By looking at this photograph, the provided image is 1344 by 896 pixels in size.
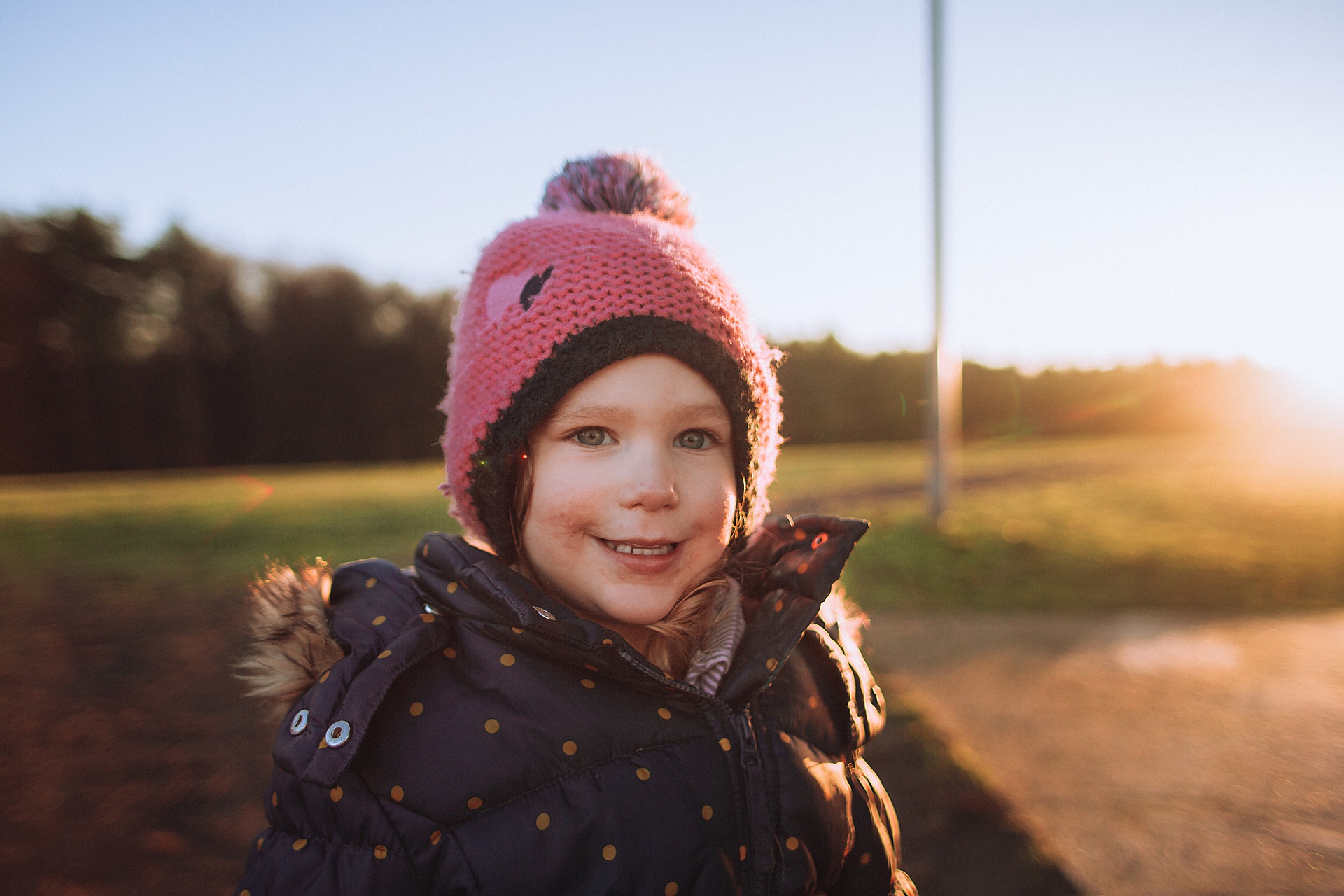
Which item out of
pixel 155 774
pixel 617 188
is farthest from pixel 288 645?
pixel 155 774

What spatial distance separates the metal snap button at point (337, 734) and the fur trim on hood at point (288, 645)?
0.67 ft

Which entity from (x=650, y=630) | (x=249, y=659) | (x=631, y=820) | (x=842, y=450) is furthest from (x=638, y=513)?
(x=842, y=450)

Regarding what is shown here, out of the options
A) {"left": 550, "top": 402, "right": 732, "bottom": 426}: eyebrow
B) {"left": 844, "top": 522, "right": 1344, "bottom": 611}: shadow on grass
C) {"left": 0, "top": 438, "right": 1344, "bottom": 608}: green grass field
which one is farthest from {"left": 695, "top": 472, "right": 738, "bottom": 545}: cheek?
{"left": 844, "top": 522, "right": 1344, "bottom": 611}: shadow on grass

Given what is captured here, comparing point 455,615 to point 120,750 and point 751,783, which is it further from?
point 120,750

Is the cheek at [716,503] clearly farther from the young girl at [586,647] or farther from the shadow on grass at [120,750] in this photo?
the shadow on grass at [120,750]

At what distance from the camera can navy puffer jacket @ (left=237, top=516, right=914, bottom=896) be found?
1135 millimetres

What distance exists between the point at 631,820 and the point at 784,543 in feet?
2.39

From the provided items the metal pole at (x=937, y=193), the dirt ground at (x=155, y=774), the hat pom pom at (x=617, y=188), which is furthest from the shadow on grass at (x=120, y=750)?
the metal pole at (x=937, y=193)

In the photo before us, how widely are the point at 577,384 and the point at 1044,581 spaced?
17.7 feet

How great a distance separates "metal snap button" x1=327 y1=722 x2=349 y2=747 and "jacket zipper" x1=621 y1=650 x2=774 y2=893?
0.44m

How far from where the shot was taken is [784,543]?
68.4 inches

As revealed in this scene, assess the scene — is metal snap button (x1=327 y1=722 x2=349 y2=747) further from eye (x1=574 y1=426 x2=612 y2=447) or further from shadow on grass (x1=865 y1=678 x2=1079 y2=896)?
shadow on grass (x1=865 y1=678 x2=1079 y2=896)

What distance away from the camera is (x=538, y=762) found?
1.21 m

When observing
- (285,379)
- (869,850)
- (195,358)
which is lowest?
(869,850)
